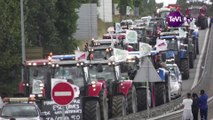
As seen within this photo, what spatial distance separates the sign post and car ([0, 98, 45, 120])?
4844 millimetres

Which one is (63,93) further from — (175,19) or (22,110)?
(175,19)

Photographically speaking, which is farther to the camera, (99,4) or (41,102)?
(99,4)

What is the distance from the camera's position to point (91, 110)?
25.2 metres

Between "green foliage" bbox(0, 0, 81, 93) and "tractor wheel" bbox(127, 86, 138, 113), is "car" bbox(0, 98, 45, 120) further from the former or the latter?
"green foliage" bbox(0, 0, 81, 93)

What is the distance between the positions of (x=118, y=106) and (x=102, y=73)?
1505mm

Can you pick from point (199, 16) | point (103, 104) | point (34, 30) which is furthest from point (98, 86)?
point (199, 16)

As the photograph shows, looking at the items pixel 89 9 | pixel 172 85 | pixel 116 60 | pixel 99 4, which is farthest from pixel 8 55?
pixel 99 4

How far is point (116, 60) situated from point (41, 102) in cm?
544

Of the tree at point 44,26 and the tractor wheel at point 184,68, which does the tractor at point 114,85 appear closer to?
the tractor wheel at point 184,68

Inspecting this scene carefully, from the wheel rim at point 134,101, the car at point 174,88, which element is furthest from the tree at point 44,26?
the wheel rim at point 134,101

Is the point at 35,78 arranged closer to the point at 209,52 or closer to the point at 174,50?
the point at 174,50

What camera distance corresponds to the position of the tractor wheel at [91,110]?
2512cm

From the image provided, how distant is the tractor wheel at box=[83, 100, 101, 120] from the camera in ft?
82.4

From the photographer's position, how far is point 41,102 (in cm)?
2533
